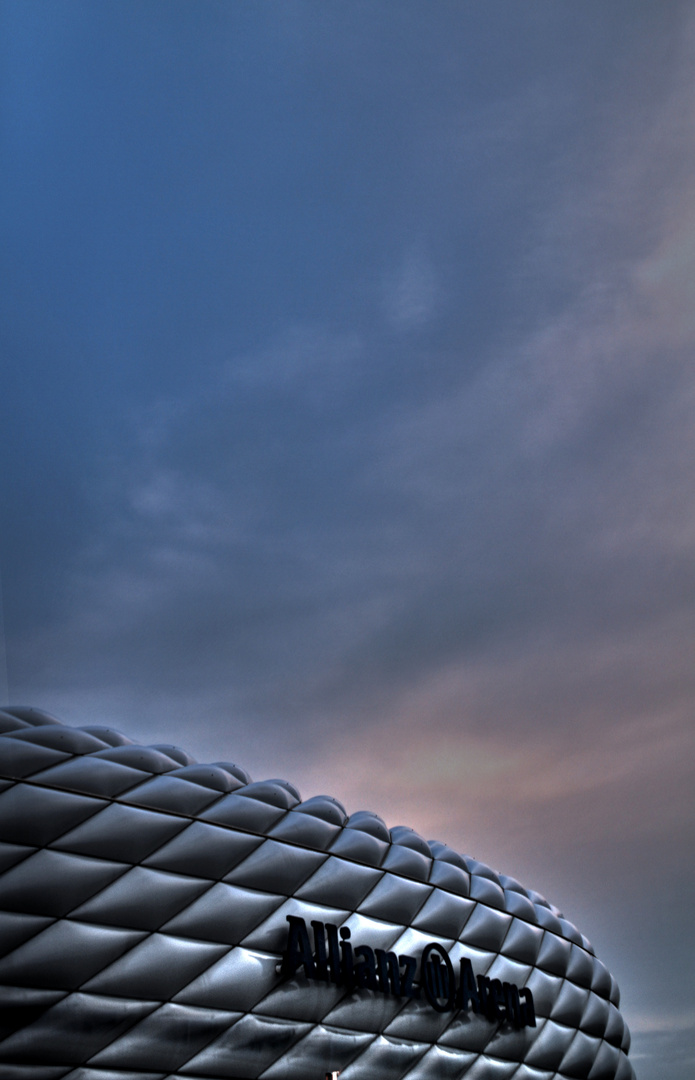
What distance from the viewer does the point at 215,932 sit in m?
15.5

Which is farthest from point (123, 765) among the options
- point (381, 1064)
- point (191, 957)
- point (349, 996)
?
point (381, 1064)

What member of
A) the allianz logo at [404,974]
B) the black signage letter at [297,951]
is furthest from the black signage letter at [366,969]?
the black signage letter at [297,951]

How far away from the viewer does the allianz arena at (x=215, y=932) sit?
1366 cm

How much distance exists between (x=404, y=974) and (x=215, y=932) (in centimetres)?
503

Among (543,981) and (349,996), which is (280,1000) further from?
(543,981)

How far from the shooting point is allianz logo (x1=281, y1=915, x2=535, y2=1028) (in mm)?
16734

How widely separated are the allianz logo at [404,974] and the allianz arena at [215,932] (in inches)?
1.6

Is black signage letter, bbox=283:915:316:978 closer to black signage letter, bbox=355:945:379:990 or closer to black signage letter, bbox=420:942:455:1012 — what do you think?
black signage letter, bbox=355:945:379:990

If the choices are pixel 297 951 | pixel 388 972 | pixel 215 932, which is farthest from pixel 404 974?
pixel 215 932

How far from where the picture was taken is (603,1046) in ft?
85.1

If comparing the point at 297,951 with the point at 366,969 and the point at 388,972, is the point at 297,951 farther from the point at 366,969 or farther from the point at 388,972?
the point at 388,972

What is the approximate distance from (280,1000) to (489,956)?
7.45 metres

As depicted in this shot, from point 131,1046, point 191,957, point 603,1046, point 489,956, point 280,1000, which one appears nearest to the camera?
point 131,1046

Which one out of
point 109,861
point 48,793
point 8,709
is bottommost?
point 109,861
